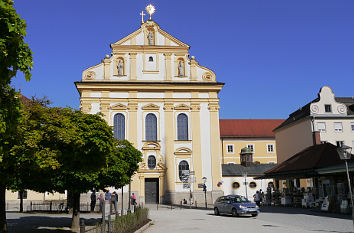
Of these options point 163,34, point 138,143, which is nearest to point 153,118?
point 138,143

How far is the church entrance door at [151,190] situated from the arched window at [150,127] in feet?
15.0

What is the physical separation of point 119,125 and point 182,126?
6.99 m

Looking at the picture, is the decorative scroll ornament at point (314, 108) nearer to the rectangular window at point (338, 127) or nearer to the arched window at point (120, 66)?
the rectangular window at point (338, 127)

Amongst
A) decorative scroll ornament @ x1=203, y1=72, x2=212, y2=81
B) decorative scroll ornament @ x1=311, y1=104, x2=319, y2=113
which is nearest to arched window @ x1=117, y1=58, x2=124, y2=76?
decorative scroll ornament @ x1=203, y1=72, x2=212, y2=81

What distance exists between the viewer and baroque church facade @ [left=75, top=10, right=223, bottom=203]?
132 feet

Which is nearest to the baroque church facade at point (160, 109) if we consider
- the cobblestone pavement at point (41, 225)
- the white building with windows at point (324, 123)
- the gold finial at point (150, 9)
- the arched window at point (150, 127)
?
the arched window at point (150, 127)

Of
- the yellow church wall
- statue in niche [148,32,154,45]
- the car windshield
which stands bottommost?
the car windshield

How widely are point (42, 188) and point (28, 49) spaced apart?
34.4 feet

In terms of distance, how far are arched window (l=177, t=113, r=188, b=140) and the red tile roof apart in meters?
27.8

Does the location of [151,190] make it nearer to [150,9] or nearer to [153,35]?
[153,35]

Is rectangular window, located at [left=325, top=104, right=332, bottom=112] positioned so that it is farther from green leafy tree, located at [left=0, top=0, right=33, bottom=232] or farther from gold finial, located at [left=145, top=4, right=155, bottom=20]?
green leafy tree, located at [left=0, top=0, right=33, bottom=232]

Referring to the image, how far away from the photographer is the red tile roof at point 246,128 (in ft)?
228

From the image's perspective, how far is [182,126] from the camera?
41688 mm

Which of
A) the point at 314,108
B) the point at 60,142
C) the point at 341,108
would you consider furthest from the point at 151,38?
the point at 60,142
